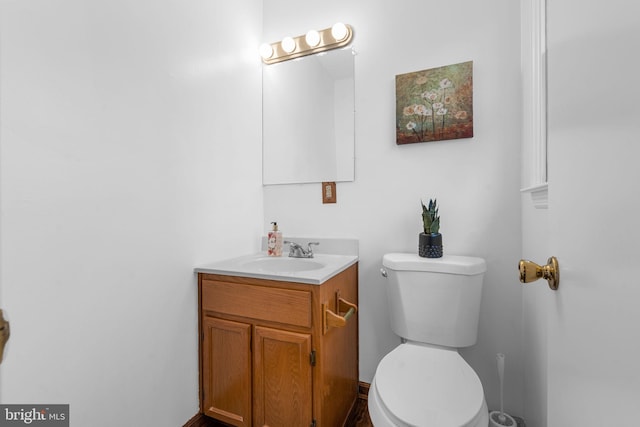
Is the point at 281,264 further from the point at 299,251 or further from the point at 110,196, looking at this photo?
the point at 110,196

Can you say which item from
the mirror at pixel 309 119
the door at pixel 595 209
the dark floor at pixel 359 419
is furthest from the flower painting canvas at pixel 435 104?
the dark floor at pixel 359 419

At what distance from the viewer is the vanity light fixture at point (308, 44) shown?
1650mm

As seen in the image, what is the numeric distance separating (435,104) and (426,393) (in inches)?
50.4

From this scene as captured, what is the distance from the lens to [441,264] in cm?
127

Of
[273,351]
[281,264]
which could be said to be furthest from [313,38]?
[273,351]

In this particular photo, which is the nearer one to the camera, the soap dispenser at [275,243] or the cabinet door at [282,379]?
the cabinet door at [282,379]

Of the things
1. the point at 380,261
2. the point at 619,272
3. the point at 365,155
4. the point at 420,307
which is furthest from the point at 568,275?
the point at 365,155

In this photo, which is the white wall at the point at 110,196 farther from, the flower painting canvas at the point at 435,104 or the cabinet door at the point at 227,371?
the flower painting canvas at the point at 435,104

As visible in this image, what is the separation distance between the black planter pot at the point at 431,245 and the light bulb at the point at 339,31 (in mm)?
1187

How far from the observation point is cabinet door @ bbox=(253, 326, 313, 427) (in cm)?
118

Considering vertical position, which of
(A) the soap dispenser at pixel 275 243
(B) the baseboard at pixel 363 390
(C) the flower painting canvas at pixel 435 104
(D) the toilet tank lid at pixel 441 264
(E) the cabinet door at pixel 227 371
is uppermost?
(C) the flower painting canvas at pixel 435 104

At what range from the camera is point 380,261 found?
160 cm

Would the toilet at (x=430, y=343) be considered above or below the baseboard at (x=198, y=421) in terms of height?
above

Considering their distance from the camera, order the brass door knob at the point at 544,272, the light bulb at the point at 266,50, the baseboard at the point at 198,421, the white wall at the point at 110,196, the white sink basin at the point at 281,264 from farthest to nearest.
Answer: the light bulb at the point at 266,50 → the white sink basin at the point at 281,264 → the baseboard at the point at 198,421 → the white wall at the point at 110,196 → the brass door knob at the point at 544,272
